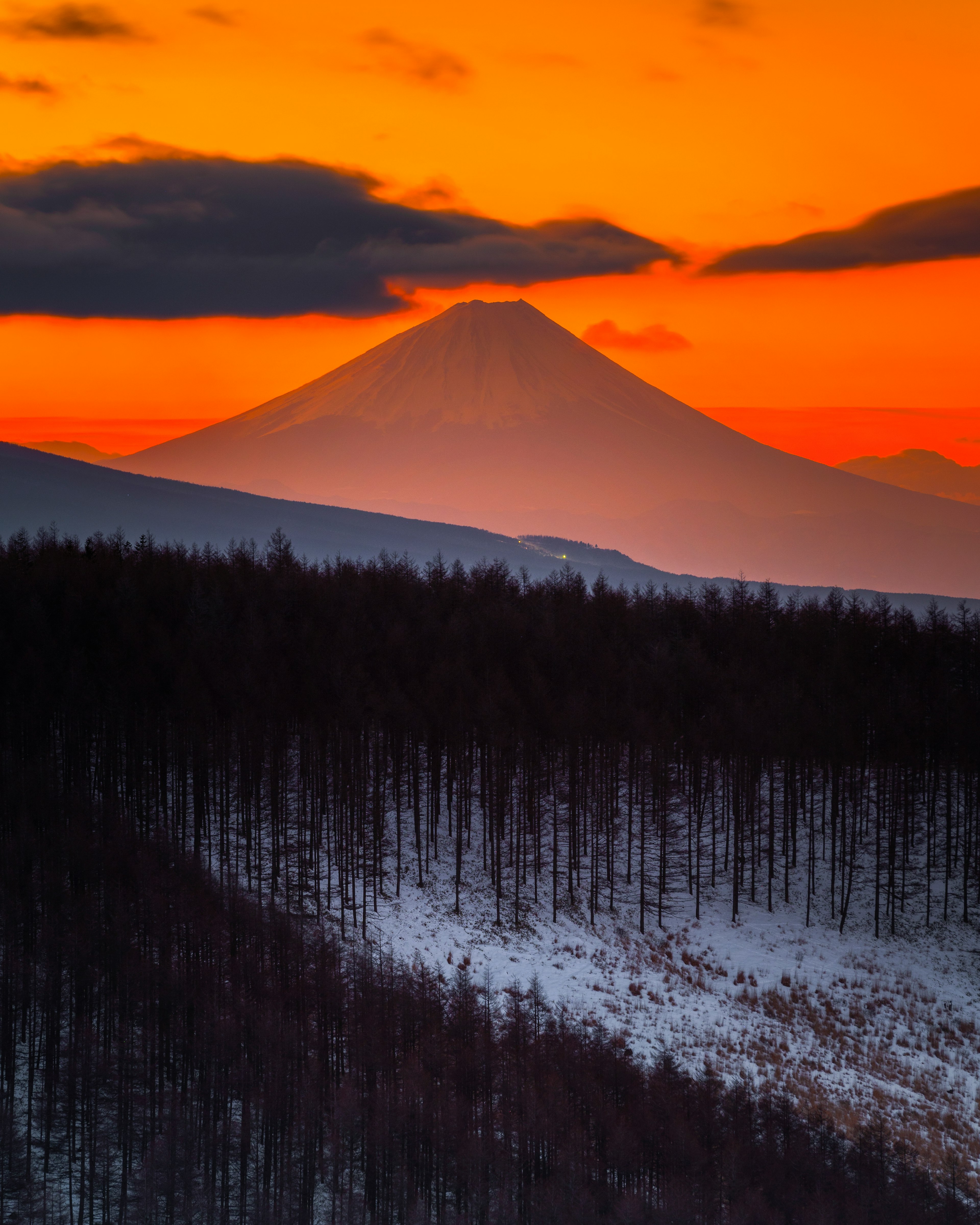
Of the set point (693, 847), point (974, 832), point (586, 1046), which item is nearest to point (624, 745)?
point (693, 847)

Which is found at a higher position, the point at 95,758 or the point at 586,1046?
the point at 95,758

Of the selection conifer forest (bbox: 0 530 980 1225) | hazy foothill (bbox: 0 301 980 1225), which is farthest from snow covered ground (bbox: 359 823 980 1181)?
conifer forest (bbox: 0 530 980 1225)

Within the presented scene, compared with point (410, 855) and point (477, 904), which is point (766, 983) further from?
point (410, 855)

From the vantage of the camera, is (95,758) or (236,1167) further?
(95,758)

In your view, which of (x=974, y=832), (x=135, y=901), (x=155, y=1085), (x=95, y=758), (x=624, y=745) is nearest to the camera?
(x=155, y=1085)

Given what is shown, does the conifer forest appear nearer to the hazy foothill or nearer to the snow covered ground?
the hazy foothill

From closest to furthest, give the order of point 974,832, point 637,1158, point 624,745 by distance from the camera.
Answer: point 637,1158 → point 974,832 → point 624,745

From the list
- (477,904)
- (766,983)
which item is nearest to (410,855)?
(477,904)

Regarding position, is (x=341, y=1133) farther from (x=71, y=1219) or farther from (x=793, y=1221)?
(x=793, y=1221)
